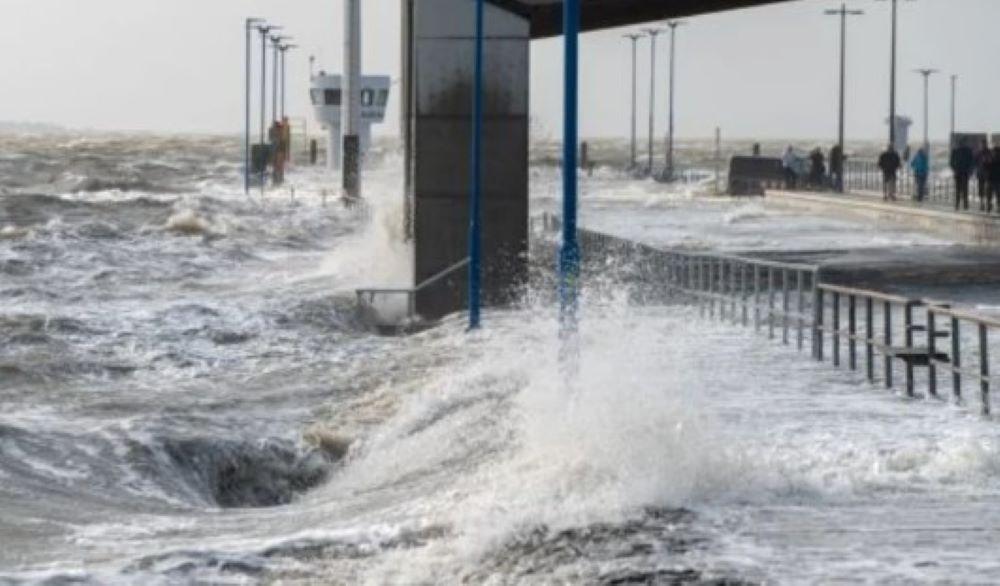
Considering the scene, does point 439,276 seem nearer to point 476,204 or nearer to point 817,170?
point 476,204

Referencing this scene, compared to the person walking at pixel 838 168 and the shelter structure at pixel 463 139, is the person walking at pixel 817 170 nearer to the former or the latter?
the person walking at pixel 838 168

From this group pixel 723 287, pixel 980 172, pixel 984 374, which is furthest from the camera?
pixel 980 172

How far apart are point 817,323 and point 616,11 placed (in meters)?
16.2

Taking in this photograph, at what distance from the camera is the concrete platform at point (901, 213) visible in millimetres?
47500

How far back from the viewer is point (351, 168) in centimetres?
7238

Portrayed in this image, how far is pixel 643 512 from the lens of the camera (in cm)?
1255

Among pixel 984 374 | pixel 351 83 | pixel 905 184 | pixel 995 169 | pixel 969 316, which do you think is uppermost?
pixel 351 83

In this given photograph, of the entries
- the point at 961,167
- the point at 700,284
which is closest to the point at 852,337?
the point at 700,284

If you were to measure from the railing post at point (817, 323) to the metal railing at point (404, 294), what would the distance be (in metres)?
9.32

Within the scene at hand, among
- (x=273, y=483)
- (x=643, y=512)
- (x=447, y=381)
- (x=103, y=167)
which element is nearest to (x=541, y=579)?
(x=643, y=512)

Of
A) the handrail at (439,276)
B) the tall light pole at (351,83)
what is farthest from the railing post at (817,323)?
the tall light pole at (351,83)

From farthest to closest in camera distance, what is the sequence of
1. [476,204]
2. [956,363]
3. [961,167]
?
[961,167] < [476,204] < [956,363]

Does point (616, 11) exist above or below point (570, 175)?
above

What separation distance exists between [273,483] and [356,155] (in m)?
53.3
